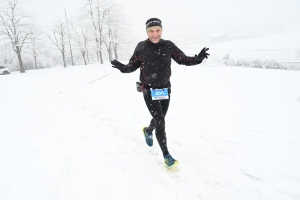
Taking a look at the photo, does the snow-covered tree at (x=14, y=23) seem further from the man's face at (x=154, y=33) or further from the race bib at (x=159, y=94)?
the race bib at (x=159, y=94)

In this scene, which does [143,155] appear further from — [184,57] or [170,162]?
[184,57]

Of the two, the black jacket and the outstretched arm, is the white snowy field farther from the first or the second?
the outstretched arm

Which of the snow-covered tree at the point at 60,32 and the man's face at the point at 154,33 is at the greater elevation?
the snow-covered tree at the point at 60,32

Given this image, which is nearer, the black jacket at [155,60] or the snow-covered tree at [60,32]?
the black jacket at [155,60]

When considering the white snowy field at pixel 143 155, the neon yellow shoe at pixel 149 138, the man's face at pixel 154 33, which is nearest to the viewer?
the white snowy field at pixel 143 155

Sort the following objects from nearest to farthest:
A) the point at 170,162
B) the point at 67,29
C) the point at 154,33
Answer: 1. the point at 154,33
2. the point at 170,162
3. the point at 67,29

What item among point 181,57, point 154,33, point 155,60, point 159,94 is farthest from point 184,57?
point 159,94

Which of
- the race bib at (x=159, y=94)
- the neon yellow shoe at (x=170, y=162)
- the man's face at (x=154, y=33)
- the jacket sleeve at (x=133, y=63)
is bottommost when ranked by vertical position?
the neon yellow shoe at (x=170, y=162)

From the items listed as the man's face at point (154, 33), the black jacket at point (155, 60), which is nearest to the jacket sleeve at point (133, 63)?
the black jacket at point (155, 60)

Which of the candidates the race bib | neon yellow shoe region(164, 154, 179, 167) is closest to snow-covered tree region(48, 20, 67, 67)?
the race bib

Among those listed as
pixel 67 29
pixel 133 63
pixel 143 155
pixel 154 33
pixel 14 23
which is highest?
pixel 67 29

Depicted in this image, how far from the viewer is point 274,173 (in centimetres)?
302

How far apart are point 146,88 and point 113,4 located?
35419 mm

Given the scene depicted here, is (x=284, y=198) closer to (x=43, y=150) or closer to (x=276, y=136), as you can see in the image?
(x=276, y=136)
